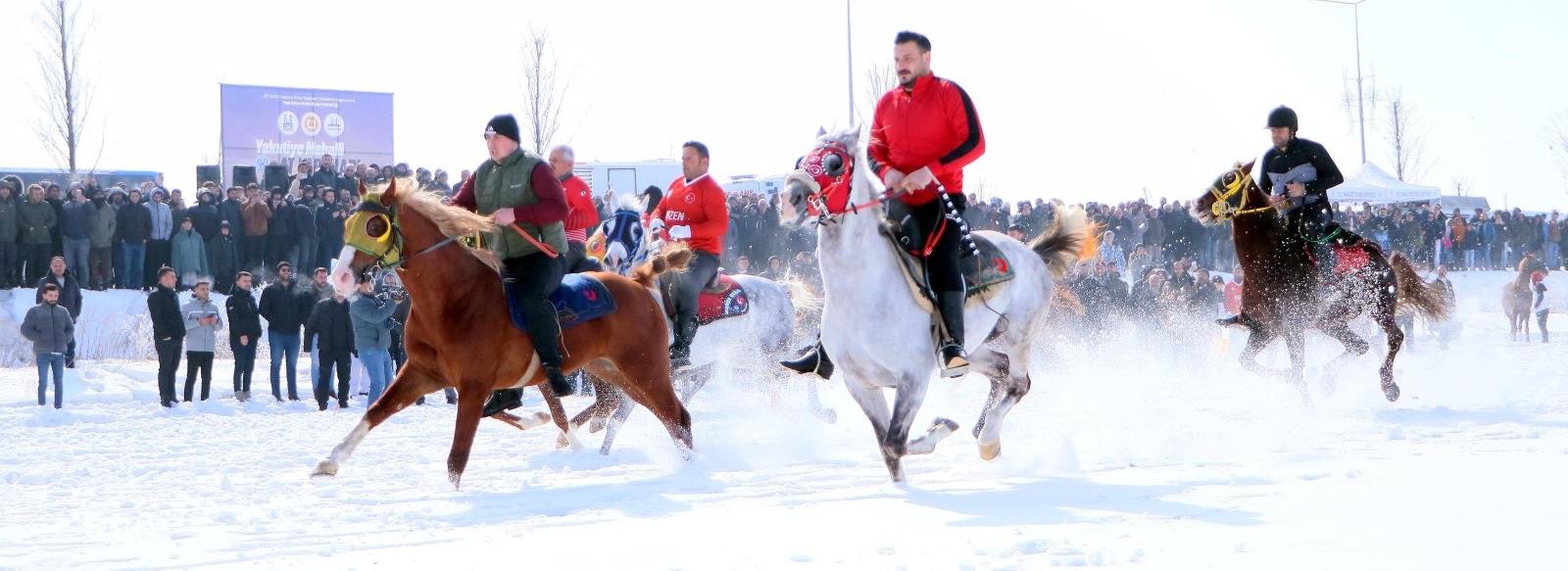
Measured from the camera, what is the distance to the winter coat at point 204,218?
19.0 meters

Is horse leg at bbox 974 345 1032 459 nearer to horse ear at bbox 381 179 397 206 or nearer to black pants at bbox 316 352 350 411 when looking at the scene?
horse ear at bbox 381 179 397 206

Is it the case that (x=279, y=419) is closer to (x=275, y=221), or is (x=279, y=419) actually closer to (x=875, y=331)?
(x=275, y=221)

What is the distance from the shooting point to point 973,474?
24.4 feet

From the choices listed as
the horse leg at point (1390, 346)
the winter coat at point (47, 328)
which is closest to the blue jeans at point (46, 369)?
the winter coat at point (47, 328)

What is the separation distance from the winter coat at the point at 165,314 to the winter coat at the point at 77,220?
4.30 m

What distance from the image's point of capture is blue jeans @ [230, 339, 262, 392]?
51.2ft

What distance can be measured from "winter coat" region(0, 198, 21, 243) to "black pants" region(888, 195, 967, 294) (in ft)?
49.5

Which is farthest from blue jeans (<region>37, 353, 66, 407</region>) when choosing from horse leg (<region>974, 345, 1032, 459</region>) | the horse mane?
horse leg (<region>974, 345, 1032, 459</region>)

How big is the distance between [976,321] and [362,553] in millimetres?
3782

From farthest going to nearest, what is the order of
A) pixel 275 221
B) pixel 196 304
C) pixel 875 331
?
pixel 275 221 → pixel 196 304 → pixel 875 331

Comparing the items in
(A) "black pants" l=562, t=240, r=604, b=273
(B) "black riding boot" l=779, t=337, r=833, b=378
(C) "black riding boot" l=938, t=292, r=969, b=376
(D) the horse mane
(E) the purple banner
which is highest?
(E) the purple banner

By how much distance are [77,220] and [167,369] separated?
4.97m

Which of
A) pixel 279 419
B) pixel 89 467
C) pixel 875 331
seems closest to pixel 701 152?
pixel 875 331

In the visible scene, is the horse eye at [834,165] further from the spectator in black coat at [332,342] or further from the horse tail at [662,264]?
the spectator in black coat at [332,342]
